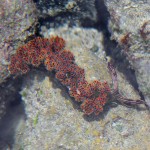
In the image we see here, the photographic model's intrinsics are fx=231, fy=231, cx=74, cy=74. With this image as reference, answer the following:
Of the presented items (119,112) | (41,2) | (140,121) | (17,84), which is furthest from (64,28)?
(140,121)

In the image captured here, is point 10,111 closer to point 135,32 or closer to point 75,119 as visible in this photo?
point 75,119

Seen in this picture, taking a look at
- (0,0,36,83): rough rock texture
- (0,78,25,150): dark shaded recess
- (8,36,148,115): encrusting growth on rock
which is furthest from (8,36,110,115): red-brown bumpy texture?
(0,78,25,150): dark shaded recess

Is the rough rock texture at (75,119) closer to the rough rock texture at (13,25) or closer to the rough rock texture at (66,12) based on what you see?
the rough rock texture at (66,12)

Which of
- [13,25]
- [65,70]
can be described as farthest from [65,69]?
[13,25]

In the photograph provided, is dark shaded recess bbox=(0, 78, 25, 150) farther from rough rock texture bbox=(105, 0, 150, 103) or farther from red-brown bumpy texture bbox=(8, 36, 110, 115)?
rough rock texture bbox=(105, 0, 150, 103)

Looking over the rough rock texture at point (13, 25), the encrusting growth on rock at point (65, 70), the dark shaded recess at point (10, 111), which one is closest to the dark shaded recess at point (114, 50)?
the encrusting growth on rock at point (65, 70)
